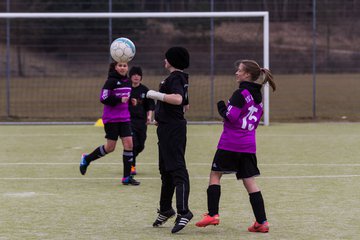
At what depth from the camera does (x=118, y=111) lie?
10.4m

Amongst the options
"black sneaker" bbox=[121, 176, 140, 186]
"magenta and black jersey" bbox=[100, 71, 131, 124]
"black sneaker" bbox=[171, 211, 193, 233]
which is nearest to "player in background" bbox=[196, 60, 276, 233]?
"black sneaker" bbox=[171, 211, 193, 233]

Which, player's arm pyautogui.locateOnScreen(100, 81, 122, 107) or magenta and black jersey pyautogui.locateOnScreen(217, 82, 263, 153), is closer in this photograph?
magenta and black jersey pyautogui.locateOnScreen(217, 82, 263, 153)

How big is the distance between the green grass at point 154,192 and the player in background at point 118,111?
36 cm

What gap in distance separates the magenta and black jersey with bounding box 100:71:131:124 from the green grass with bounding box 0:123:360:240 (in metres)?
0.87

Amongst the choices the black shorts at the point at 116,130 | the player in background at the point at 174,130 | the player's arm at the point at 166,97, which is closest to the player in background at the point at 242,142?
the player in background at the point at 174,130

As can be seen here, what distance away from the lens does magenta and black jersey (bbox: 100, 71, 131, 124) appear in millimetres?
10148

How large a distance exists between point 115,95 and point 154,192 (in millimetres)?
1377

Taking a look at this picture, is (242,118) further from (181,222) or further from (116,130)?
(116,130)

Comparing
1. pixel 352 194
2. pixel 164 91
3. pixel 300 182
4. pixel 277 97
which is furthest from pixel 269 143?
pixel 277 97

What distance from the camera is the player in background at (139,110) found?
36.6 ft

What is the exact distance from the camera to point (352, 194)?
9.34m

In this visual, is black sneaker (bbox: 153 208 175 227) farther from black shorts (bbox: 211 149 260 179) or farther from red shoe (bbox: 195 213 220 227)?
black shorts (bbox: 211 149 260 179)

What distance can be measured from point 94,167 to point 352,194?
4.20 metres

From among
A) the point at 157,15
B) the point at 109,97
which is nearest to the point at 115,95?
the point at 109,97
